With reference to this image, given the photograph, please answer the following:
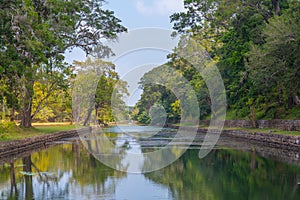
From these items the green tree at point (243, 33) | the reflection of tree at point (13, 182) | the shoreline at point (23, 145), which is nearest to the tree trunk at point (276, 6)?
the green tree at point (243, 33)

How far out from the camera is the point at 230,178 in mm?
12594

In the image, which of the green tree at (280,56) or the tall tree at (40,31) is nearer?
the tall tree at (40,31)

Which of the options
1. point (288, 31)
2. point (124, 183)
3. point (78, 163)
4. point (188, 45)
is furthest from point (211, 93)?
point (124, 183)

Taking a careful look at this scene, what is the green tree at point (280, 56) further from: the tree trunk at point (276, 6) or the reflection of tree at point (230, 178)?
the reflection of tree at point (230, 178)

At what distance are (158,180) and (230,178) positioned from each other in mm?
2399

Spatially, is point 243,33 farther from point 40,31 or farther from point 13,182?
point 13,182

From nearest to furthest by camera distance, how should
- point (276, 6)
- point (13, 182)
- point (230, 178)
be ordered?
point (13, 182), point (230, 178), point (276, 6)

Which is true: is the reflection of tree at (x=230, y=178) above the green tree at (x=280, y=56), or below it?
below

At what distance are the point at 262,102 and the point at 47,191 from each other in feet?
82.6

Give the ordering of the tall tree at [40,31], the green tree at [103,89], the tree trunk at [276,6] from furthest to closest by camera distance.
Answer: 1. the green tree at [103,89]
2. the tree trunk at [276,6]
3. the tall tree at [40,31]

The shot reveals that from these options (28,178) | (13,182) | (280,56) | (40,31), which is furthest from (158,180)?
(280,56)

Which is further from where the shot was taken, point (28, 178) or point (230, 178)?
point (28, 178)

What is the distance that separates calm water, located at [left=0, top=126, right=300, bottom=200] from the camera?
10102mm

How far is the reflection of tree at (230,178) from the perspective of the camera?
10133mm
